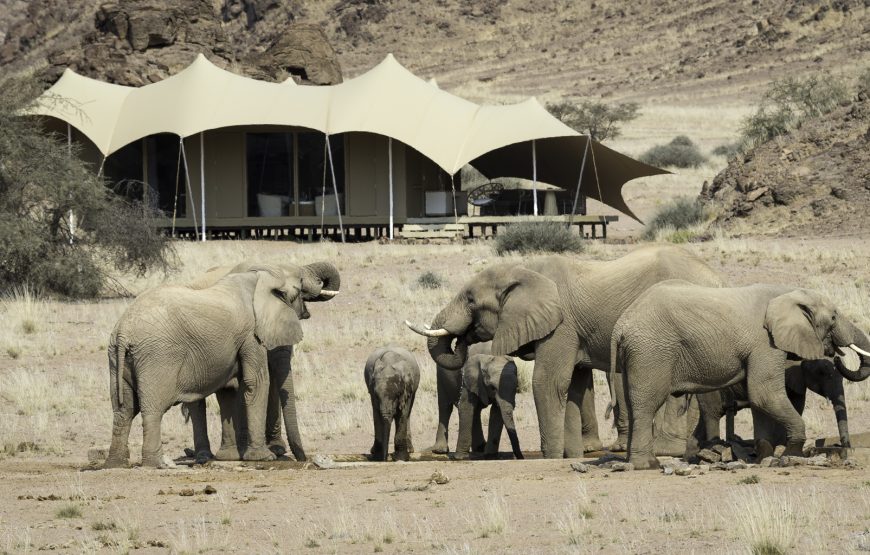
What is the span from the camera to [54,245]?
2720 cm

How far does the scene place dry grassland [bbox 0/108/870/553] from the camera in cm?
996

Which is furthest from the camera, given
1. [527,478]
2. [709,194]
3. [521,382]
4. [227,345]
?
[709,194]

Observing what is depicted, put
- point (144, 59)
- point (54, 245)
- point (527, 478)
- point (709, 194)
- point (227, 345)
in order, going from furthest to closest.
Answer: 1. point (144, 59)
2. point (709, 194)
3. point (54, 245)
4. point (227, 345)
5. point (527, 478)

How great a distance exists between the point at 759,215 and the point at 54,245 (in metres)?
14.0

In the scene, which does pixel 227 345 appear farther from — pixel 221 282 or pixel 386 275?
pixel 386 275

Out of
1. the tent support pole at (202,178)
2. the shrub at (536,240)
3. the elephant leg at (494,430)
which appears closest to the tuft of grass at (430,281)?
the shrub at (536,240)

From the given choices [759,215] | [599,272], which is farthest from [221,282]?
[759,215]

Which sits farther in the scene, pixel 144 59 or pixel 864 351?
pixel 144 59

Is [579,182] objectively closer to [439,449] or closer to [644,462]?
[439,449]

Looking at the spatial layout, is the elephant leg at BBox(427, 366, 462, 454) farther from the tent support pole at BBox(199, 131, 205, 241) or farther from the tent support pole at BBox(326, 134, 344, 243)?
the tent support pole at BBox(199, 131, 205, 241)

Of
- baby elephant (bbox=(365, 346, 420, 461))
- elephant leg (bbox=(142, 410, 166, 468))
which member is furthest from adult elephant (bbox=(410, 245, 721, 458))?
elephant leg (bbox=(142, 410, 166, 468))

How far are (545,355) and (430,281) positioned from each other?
38.5ft

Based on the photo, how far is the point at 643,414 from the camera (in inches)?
509

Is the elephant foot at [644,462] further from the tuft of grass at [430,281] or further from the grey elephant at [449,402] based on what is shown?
the tuft of grass at [430,281]
